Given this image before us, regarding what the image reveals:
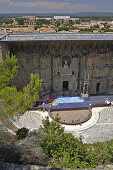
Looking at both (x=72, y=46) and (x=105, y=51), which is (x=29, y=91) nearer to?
(x=72, y=46)

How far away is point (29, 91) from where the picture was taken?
48.5 ft

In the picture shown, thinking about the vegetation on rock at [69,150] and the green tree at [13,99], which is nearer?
the vegetation on rock at [69,150]

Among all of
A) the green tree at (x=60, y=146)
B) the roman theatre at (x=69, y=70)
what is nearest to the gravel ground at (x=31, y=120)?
the roman theatre at (x=69, y=70)

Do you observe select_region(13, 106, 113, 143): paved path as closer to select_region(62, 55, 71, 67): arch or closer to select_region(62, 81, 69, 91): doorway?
select_region(62, 81, 69, 91): doorway

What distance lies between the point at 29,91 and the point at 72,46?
12.0m

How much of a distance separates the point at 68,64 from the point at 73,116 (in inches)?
328

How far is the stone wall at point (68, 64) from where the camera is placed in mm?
22812

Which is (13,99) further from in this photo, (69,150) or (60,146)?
(69,150)

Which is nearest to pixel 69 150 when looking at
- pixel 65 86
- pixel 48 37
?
pixel 48 37

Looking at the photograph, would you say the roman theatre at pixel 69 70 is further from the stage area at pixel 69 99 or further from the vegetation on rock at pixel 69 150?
the vegetation on rock at pixel 69 150

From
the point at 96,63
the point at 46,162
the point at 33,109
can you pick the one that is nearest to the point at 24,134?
the point at 46,162

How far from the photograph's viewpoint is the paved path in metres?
18.4

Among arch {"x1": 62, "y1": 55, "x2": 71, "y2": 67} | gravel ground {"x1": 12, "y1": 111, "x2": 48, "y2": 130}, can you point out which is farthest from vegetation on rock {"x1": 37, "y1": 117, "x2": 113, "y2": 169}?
arch {"x1": 62, "y1": 55, "x2": 71, "y2": 67}

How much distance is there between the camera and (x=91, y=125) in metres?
20.6
